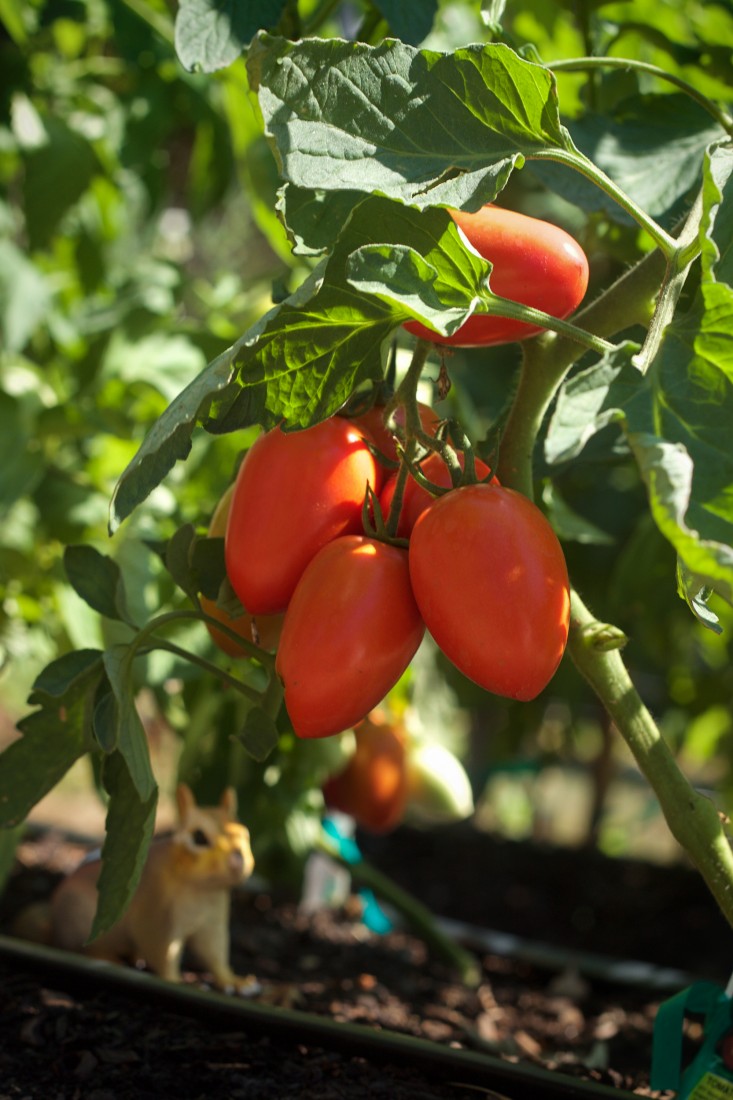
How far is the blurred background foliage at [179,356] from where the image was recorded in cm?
85

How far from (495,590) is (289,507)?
10cm

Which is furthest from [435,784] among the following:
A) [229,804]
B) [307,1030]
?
[307,1030]

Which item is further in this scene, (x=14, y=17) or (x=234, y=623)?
(x=14, y=17)

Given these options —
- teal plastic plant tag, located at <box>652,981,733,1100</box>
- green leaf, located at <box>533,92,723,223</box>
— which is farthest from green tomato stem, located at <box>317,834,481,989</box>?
green leaf, located at <box>533,92,723,223</box>

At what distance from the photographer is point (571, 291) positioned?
504 millimetres

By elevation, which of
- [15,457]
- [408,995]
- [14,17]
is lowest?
[408,995]

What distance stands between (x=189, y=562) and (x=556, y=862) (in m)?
0.88

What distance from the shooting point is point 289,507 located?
1.67 ft

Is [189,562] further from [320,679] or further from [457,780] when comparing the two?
[457,780]

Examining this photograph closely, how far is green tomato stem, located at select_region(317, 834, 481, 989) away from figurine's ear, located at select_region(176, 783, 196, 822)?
24cm

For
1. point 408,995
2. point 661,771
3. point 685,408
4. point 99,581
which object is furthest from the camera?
point 408,995

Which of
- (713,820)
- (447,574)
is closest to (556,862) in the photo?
(713,820)

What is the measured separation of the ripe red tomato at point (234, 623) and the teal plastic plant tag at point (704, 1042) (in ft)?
0.91

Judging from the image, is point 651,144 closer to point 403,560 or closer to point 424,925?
point 403,560
